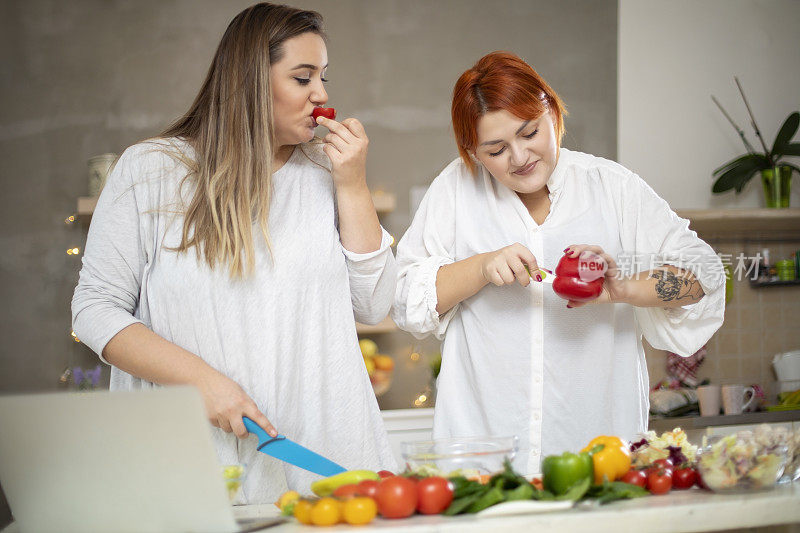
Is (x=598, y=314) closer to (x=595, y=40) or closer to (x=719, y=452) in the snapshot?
(x=719, y=452)

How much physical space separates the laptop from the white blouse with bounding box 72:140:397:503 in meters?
0.39

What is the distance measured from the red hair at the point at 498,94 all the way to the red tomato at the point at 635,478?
796 millimetres

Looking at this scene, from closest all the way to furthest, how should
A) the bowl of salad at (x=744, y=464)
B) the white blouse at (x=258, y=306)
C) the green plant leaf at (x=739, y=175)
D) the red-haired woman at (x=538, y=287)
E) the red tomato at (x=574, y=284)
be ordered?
1. the bowl of salad at (x=744, y=464)
2. the white blouse at (x=258, y=306)
3. the red tomato at (x=574, y=284)
4. the red-haired woman at (x=538, y=287)
5. the green plant leaf at (x=739, y=175)

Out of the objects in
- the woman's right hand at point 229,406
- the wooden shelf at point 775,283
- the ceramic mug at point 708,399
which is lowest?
the ceramic mug at point 708,399

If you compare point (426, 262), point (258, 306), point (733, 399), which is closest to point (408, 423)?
point (733, 399)

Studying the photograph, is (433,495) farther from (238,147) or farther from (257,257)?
(238,147)

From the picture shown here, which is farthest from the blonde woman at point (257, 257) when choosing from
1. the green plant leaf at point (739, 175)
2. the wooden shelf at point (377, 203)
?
the green plant leaf at point (739, 175)

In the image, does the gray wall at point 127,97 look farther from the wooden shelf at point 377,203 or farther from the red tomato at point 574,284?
the red tomato at point 574,284

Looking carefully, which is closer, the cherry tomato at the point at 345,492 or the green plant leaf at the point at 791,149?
the cherry tomato at the point at 345,492

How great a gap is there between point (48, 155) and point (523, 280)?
2.40 meters

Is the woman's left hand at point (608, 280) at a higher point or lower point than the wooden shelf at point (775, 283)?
lower

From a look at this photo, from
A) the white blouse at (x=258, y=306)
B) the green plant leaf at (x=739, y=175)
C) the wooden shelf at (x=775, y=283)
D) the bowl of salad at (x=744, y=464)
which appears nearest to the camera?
the bowl of salad at (x=744, y=464)

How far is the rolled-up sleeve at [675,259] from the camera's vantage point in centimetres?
173

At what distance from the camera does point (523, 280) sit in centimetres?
164
